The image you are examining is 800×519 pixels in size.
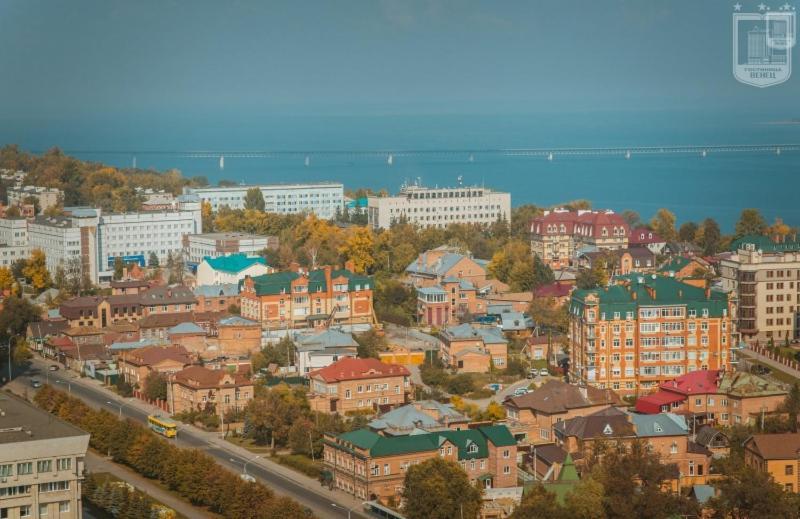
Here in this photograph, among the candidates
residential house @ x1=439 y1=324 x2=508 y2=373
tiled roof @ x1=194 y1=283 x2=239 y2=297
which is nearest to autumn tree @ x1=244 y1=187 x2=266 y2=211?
tiled roof @ x1=194 y1=283 x2=239 y2=297

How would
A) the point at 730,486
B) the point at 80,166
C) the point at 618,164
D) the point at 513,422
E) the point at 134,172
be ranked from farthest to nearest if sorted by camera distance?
the point at 618,164
the point at 134,172
the point at 80,166
the point at 513,422
the point at 730,486

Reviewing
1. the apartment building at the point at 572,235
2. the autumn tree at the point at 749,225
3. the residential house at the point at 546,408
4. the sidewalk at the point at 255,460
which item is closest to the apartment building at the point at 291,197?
the apartment building at the point at 572,235

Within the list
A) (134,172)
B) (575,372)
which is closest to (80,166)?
(134,172)

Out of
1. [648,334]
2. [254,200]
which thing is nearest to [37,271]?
[254,200]

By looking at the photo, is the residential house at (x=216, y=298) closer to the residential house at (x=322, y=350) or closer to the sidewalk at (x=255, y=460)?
the residential house at (x=322, y=350)

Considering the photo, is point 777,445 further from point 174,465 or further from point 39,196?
point 39,196

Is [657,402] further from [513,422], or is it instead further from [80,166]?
[80,166]

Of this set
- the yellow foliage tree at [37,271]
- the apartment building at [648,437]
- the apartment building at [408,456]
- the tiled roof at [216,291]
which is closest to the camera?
the apartment building at [408,456]
